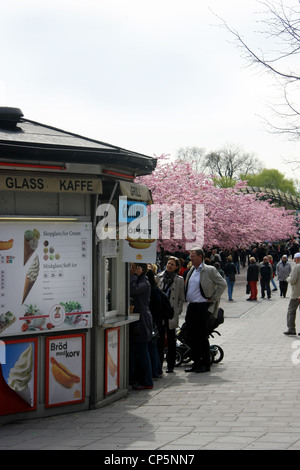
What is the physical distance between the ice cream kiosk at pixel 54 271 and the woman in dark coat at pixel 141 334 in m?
0.81

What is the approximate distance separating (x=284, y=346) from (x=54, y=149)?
23.2 feet

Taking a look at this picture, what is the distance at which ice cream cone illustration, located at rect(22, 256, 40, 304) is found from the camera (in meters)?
7.49

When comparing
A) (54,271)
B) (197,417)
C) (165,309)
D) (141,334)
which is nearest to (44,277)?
(54,271)

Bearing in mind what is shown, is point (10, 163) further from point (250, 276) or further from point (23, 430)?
point (250, 276)

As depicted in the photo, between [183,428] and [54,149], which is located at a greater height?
[54,149]

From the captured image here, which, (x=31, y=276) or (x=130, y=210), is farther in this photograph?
(x=130, y=210)

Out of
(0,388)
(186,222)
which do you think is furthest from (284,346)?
(186,222)

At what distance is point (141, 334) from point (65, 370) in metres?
1.66

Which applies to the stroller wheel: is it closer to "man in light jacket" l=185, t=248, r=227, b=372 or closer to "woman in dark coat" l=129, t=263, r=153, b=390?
"man in light jacket" l=185, t=248, r=227, b=372

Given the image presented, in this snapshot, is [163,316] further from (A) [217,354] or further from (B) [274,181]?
(B) [274,181]

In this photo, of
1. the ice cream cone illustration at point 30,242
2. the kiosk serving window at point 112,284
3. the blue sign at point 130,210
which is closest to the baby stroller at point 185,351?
the kiosk serving window at point 112,284

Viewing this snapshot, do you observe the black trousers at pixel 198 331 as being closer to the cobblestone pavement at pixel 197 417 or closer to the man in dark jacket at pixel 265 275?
the cobblestone pavement at pixel 197 417

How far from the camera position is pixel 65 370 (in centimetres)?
775
